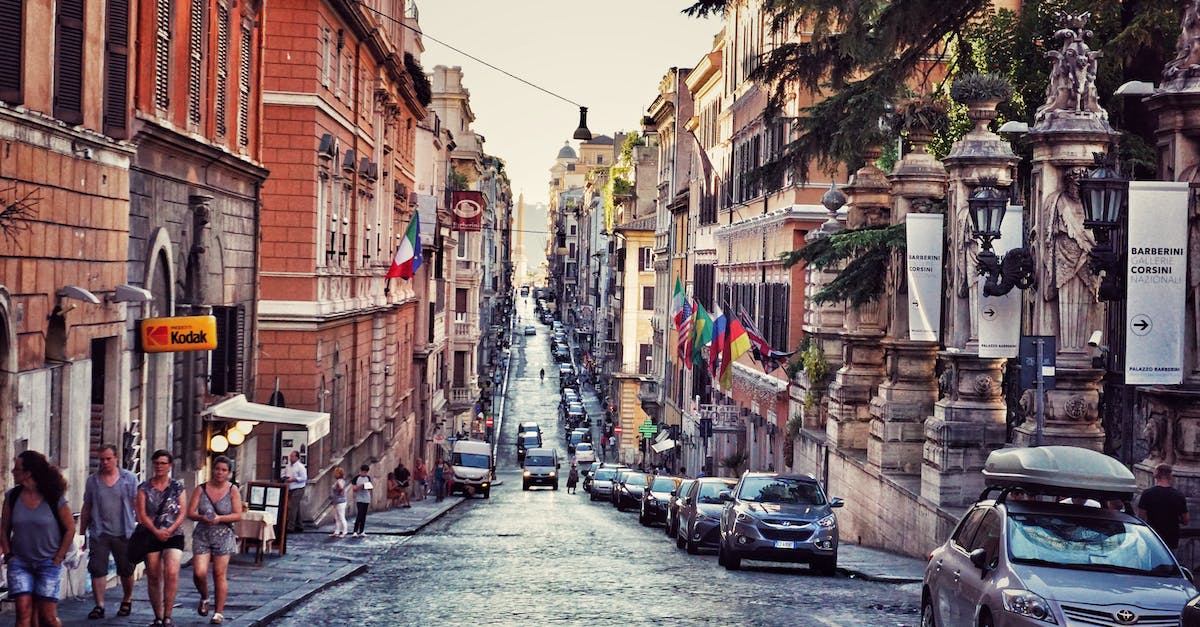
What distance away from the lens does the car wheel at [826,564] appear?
24.5m

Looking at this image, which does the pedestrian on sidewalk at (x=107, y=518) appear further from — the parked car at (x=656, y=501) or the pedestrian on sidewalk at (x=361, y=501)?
the parked car at (x=656, y=501)

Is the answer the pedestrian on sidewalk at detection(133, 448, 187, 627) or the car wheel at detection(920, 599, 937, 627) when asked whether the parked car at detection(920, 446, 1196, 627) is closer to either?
the car wheel at detection(920, 599, 937, 627)

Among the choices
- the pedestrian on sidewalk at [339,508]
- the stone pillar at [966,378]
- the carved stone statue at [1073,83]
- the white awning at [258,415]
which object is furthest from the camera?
the pedestrian on sidewalk at [339,508]

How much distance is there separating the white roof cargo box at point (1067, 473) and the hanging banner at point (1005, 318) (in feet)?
A: 23.7

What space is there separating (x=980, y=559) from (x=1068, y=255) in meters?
8.10

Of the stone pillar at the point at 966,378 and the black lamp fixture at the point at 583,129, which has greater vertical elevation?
the black lamp fixture at the point at 583,129

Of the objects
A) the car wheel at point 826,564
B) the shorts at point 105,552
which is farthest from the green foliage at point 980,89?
the shorts at point 105,552

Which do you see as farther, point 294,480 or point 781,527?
point 294,480

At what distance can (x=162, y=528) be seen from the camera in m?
15.5

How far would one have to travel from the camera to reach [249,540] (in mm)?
24531

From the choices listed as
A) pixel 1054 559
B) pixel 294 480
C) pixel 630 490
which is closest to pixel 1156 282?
pixel 1054 559

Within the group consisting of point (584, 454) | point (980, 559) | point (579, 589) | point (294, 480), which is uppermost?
Result: point (980, 559)

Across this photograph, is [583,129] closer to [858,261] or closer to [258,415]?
[858,261]

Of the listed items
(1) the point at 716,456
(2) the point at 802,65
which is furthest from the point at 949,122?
(1) the point at 716,456
